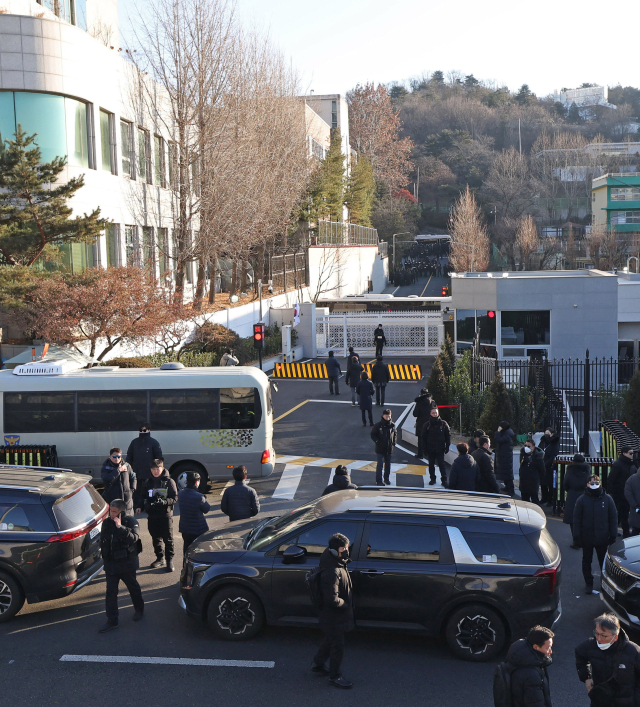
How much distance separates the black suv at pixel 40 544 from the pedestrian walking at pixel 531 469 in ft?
25.1

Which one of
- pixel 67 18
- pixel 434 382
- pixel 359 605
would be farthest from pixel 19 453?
pixel 67 18

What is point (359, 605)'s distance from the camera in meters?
7.77

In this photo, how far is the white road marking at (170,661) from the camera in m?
7.54

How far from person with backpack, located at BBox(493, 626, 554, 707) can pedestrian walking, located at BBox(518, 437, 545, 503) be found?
8.02 metres

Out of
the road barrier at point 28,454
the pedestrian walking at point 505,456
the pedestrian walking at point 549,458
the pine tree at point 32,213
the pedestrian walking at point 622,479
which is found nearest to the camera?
the pedestrian walking at point 622,479

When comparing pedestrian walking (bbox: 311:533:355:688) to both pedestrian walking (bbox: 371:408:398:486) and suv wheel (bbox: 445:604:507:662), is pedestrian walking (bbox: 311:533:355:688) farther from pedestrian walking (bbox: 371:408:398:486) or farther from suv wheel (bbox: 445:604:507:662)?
pedestrian walking (bbox: 371:408:398:486)

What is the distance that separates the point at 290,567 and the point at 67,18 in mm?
37674

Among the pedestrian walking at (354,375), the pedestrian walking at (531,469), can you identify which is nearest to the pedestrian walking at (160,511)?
the pedestrian walking at (531,469)

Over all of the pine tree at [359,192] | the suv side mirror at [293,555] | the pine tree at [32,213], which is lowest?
the suv side mirror at [293,555]

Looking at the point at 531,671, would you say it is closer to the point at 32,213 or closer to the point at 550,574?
the point at 550,574

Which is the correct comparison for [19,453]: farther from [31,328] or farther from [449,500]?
[449,500]

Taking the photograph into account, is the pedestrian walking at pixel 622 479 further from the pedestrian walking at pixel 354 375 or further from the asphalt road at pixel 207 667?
the pedestrian walking at pixel 354 375

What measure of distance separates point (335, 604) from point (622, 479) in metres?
6.64

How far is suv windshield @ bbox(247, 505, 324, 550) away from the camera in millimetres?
8180
